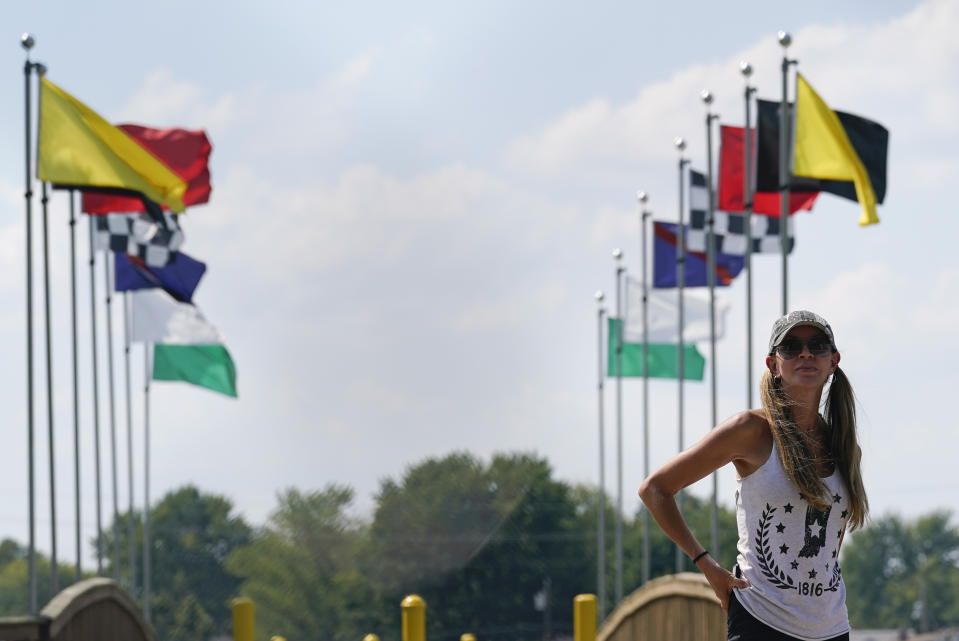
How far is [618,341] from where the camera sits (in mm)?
29406

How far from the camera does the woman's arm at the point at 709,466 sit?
4.44 m

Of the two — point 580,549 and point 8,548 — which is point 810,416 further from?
point 8,548

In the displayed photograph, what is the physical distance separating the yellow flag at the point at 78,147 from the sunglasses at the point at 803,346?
36.0 feet

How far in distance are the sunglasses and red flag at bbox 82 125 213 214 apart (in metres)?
15.6

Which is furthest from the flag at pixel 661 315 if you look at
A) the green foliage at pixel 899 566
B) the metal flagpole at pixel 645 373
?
the green foliage at pixel 899 566

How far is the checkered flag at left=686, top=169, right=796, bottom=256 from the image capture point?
2138 cm

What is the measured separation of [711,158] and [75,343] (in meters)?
8.73

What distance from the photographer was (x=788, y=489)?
14.5 feet

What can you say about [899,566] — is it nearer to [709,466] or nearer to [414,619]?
[414,619]

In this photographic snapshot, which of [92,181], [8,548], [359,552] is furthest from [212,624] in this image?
[92,181]

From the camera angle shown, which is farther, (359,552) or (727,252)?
(359,552)

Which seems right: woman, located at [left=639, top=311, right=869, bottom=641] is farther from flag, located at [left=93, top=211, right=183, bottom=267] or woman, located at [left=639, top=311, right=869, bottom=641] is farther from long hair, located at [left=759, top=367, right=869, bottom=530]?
flag, located at [left=93, top=211, right=183, bottom=267]

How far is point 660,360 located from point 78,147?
17.1 m

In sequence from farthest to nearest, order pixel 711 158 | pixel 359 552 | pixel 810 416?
pixel 359 552, pixel 711 158, pixel 810 416
